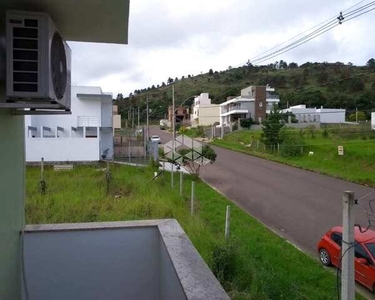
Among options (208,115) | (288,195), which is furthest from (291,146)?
(208,115)

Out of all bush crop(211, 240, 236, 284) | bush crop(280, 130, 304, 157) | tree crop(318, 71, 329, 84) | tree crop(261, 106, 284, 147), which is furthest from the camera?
tree crop(318, 71, 329, 84)

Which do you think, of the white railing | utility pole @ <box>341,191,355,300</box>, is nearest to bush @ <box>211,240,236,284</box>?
utility pole @ <box>341,191,355,300</box>

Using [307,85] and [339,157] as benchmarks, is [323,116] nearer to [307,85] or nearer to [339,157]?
[307,85]

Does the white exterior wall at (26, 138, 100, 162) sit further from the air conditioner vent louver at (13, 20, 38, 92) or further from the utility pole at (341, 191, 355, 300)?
the air conditioner vent louver at (13, 20, 38, 92)

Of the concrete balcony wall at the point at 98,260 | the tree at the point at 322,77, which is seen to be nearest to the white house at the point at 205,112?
the tree at the point at 322,77

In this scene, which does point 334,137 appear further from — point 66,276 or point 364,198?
point 66,276

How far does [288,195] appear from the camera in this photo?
43.7ft

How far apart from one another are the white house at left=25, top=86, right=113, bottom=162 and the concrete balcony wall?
14.9 metres

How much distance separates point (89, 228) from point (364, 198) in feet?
39.5

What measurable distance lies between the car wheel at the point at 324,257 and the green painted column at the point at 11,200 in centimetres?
592

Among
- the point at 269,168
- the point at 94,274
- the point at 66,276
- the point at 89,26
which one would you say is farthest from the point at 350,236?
the point at 269,168

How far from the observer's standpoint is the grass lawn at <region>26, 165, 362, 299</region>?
517 cm

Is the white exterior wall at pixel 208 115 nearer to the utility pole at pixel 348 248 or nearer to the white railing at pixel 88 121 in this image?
the white railing at pixel 88 121

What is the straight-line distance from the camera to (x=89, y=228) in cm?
283
